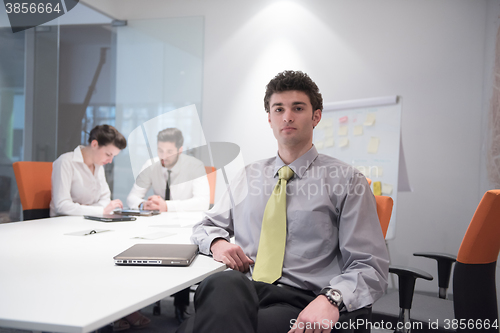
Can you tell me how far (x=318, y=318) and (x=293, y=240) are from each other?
0.39m

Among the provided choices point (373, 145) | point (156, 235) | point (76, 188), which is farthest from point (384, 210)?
point (76, 188)

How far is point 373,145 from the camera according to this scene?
2.99 metres

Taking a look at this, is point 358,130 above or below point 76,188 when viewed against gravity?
above

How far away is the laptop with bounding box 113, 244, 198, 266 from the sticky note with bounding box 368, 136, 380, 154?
2.05 metres

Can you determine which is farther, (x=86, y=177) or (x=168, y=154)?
(x=168, y=154)

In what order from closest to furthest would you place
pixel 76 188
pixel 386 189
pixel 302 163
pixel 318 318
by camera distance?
pixel 318 318, pixel 302 163, pixel 76 188, pixel 386 189

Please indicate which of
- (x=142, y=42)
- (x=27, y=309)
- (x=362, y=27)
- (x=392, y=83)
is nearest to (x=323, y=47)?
(x=362, y=27)

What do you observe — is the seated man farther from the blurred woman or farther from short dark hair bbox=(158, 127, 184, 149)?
the blurred woman

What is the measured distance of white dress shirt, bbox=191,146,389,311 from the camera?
1.24 m

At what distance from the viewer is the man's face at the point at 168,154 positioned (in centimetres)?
335

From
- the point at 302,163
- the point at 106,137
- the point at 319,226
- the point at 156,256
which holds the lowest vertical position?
the point at 156,256

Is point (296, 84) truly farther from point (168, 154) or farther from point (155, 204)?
point (168, 154)

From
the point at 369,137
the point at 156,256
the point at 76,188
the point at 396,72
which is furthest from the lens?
the point at 396,72

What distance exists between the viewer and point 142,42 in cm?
440
